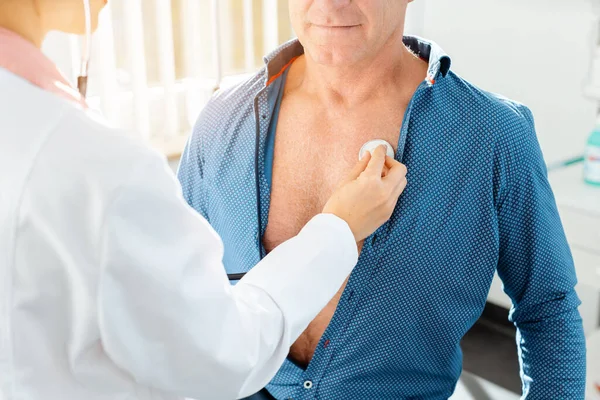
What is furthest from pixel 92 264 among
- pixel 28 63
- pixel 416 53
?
pixel 416 53

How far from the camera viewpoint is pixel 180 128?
9.70 feet

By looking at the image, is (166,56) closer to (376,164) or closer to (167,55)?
(167,55)

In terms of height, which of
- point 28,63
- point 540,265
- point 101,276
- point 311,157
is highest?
point 28,63

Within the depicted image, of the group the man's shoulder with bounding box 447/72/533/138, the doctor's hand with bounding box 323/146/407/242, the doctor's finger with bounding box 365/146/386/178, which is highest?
the man's shoulder with bounding box 447/72/533/138

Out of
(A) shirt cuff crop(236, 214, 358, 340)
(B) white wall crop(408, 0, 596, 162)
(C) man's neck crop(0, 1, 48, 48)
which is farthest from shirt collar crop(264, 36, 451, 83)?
(B) white wall crop(408, 0, 596, 162)

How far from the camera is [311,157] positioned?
1.31 meters

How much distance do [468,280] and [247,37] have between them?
6.98 feet

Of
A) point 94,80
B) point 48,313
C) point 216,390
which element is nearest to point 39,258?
point 48,313

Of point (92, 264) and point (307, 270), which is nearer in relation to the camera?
point (92, 264)

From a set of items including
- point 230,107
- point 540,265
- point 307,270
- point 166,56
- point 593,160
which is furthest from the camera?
point 166,56

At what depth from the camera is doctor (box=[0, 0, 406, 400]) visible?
24.3 inches

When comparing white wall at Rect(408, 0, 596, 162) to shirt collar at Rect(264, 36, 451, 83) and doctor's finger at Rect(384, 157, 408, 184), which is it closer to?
shirt collar at Rect(264, 36, 451, 83)

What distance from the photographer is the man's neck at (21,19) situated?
2.21 ft

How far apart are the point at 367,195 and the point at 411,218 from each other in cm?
23
